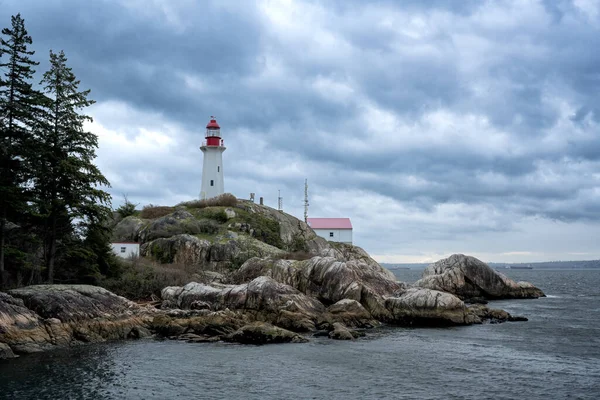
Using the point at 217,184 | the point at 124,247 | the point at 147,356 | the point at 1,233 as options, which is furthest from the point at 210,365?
the point at 217,184

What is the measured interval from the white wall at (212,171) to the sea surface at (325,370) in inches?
1800

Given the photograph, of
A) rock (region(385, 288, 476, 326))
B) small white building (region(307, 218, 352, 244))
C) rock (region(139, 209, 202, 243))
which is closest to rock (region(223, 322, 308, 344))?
rock (region(385, 288, 476, 326))

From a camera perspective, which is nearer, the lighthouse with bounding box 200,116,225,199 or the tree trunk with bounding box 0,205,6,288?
the tree trunk with bounding box 0,205,6,288

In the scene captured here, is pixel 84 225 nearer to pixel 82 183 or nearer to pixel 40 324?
pixel 82 183

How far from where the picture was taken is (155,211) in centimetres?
6844

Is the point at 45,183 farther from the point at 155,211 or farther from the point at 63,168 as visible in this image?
the point at 155,211

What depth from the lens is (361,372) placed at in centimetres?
2450

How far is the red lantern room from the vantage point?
247ft

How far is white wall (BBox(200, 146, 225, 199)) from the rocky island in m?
10.7

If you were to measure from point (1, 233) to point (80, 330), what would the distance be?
32.2ft

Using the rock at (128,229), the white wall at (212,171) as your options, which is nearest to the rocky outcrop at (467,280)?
the white wall at (212,171)

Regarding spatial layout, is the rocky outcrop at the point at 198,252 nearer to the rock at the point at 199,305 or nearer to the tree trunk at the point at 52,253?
the rock at the point at 199,305

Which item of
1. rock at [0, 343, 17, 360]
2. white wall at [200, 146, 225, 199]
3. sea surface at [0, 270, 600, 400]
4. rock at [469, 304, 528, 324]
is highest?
white wall at [200, 146, 225, 199]

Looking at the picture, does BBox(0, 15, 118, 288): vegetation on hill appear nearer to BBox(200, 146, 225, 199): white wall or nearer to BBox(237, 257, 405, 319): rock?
BBox(237, 257, 405, 319): rock
